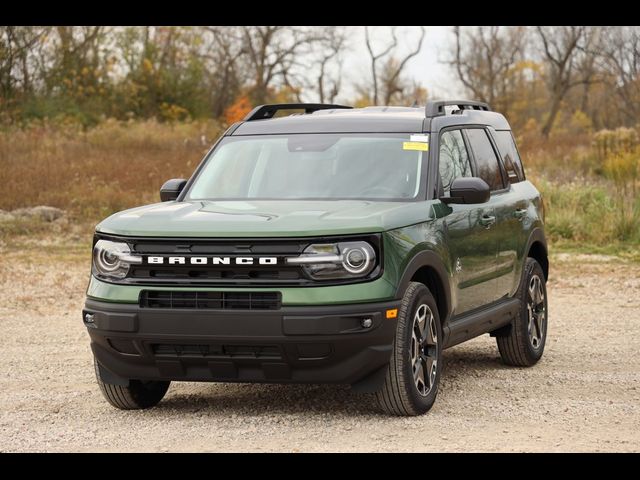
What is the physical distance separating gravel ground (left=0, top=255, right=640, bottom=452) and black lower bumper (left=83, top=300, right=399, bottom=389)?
1.12ft

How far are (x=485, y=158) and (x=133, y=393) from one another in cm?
330

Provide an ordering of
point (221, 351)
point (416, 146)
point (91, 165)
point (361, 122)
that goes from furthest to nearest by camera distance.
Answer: point (91, 165) → point (361, 122) → point (416, 146) → point (221, 351)

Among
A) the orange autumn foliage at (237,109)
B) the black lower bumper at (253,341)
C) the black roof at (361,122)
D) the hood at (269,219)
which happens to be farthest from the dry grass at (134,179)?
the orange autumn foliage at (237,109)

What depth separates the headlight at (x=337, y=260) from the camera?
6922 mm

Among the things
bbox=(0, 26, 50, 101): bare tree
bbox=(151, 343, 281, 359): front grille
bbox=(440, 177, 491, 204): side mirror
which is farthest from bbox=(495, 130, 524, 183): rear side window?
bbox=(0, 26, 50, 101): bare tree

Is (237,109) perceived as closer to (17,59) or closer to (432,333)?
(17,59)

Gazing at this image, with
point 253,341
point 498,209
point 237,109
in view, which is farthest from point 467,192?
point 237,109

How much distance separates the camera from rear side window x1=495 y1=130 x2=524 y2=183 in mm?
9945

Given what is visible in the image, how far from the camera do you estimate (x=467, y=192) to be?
805cm

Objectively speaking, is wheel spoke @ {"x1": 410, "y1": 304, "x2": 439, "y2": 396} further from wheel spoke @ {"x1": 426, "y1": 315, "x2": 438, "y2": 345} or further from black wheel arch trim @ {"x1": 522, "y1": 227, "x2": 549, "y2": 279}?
black wheel arch trim @ {"x1": 522, "y1": 227, "x2": 549, "y2": 279}

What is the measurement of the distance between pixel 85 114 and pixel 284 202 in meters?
34.8

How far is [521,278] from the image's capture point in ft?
31.9
